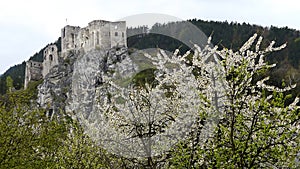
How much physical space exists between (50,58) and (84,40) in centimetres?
1210

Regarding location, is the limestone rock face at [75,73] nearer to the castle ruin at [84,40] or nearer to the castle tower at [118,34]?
the castle ruin at [84,40]

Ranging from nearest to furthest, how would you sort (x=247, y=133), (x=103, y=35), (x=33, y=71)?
(x=247, y=133) → (x=103, y=35) → (x=33, y=71)

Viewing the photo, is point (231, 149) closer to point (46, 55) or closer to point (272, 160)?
point (272, 160)

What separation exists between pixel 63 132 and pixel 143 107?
22.9ft

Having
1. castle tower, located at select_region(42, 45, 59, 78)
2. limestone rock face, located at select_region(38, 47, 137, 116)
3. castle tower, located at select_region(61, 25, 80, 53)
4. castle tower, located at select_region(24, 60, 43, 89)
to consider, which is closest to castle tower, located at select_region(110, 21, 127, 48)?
limestone rock face, located at select_region(38, 47, 137, 116)

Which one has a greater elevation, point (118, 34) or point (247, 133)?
point (118, 34)

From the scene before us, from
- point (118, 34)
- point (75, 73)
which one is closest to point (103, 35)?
point (118, 34)

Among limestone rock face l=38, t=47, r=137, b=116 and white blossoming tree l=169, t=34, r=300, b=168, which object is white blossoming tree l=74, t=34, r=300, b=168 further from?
limestone rock face l=38, t=47, r=137, b=116

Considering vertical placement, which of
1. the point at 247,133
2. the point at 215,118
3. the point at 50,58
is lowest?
the point at 247,133

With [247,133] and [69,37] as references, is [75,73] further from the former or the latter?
[247,133]

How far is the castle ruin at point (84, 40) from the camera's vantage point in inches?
2830

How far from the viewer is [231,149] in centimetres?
773

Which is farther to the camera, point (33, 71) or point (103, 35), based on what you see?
point (33, 71)

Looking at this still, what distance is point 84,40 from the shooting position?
7762cm
